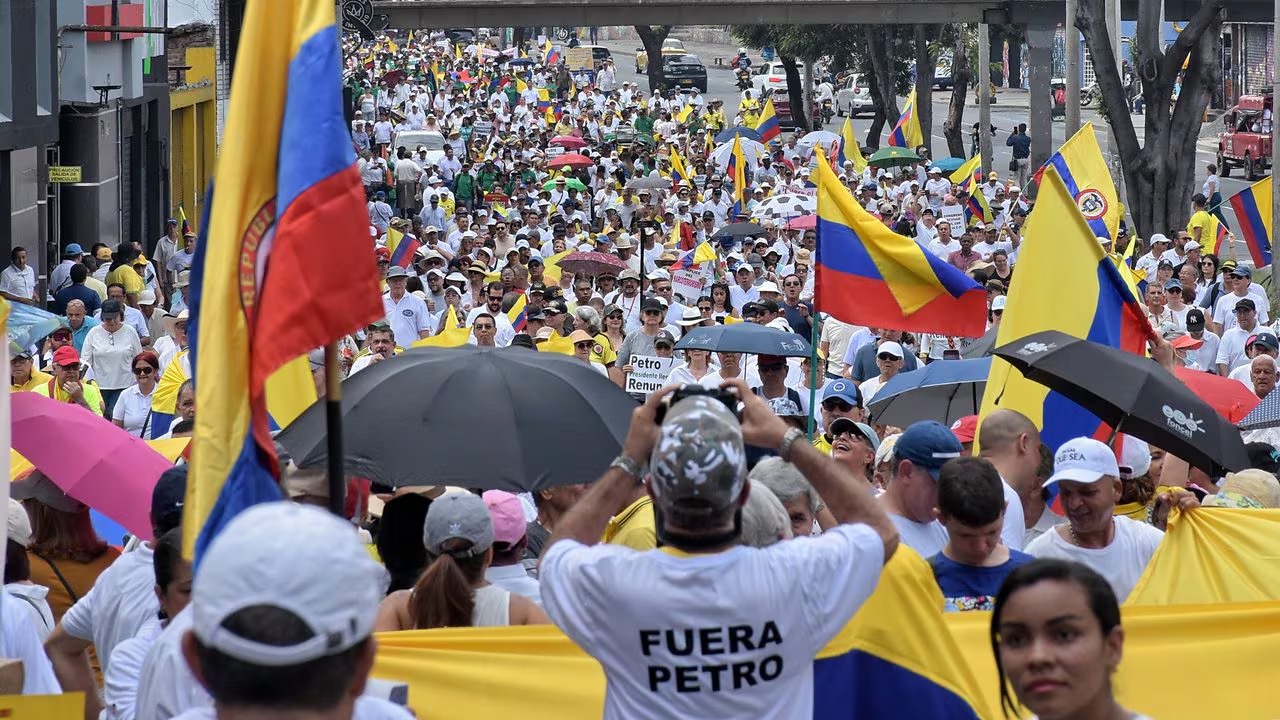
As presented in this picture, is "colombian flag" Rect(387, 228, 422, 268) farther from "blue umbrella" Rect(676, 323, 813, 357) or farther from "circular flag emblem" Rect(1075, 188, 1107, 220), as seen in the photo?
"blue umbrella" Rect(676, 323, 813, 357)

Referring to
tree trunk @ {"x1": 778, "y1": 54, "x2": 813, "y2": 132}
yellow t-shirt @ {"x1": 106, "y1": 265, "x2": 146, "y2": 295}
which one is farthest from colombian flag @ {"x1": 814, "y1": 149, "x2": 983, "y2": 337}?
tree trunk @ {"x1": 778, "y1": 54, "x2": 813, "y2": 132}

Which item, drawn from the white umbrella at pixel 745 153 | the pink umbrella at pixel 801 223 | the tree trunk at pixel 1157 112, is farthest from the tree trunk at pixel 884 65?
the pink umbrella at pixel 801 223

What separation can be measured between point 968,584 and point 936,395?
5.75 metres

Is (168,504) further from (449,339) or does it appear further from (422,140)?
(422,140)

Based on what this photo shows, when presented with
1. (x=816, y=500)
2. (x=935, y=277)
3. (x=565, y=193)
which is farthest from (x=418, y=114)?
(x=816, y=500)

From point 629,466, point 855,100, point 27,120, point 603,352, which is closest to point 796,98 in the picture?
point 855,100

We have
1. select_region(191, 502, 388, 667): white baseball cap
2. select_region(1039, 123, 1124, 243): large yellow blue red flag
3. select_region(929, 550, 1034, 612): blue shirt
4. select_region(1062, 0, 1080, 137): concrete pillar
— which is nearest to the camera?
select_region(191, 502, 388, 667): white baseball cap

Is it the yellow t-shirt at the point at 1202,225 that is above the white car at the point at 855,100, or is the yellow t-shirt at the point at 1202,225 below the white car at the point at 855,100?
below

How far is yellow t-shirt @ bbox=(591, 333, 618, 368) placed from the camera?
14.9 metres

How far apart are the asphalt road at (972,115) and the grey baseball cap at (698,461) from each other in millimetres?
36475

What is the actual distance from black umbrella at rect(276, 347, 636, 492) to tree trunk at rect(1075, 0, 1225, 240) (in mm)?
23016

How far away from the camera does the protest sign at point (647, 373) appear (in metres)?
13.8

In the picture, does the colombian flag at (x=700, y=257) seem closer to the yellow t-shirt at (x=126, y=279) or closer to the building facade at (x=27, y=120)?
the yellow t-shirt at (x=126, y=279)

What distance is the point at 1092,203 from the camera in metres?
18.6
